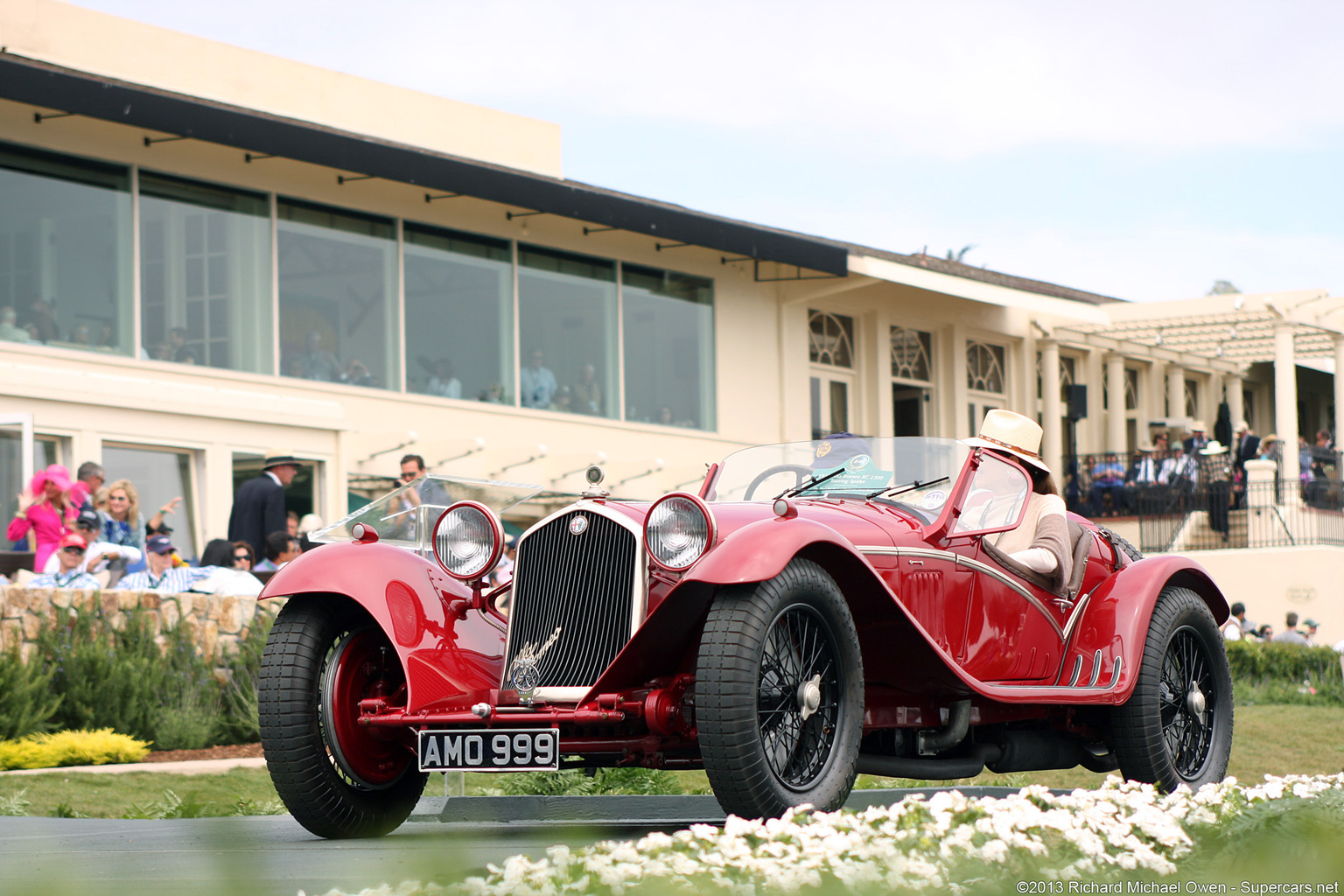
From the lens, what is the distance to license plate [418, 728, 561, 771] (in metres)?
5.27

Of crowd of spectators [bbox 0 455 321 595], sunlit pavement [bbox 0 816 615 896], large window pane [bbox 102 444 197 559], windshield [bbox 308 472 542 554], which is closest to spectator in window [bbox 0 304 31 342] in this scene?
large window pane [bbox 102 444 197 559]

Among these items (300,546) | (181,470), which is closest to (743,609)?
(300,546)

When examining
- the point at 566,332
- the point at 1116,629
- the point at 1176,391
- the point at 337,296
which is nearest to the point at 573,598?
the point at 1116,629

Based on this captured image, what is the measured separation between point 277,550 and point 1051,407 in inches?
766

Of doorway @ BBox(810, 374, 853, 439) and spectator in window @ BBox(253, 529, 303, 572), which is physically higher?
doorway @ BBox(810, 374, 853, 439)

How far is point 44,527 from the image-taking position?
40.3 ft

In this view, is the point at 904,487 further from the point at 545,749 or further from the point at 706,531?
the point at 545,749

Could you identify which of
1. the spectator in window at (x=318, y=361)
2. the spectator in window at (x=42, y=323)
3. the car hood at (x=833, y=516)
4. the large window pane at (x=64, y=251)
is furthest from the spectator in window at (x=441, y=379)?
the car hood at (x=833, y=516)

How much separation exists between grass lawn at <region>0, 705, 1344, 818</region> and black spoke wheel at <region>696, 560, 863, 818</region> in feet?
9.18

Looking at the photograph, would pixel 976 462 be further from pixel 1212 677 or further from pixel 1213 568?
pixel 1213 568

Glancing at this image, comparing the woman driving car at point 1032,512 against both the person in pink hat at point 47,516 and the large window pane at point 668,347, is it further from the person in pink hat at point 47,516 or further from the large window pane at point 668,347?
the large window pane at point 668,347

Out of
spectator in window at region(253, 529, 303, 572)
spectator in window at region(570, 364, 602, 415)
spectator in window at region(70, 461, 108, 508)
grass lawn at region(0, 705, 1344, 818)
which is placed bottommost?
grass lawn at region(0, 705, 1344, 818)

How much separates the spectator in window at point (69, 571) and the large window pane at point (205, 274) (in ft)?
18.8

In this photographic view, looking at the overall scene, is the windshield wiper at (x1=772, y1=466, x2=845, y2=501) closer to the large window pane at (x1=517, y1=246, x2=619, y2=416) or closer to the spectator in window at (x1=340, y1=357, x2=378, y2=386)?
the spectator in window at (x1=340, y1=357, x2=378, y2=386)
